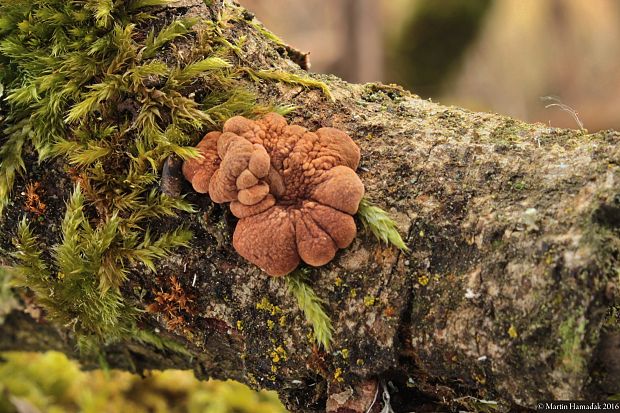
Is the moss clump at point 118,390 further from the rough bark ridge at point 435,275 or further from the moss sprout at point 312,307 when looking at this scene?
the moss sprout at point 312,307

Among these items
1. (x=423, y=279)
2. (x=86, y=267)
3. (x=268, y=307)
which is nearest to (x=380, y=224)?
(x=423, y=279)

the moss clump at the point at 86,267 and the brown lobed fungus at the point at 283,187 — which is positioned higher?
the brown lobed fungus at the point at 283,187

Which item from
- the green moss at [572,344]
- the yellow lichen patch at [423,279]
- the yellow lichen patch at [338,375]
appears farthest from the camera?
the yellow lichen patch at [338,375]

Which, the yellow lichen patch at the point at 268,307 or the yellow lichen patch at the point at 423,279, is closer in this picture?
the yellow lichen patch at the point at 423,279

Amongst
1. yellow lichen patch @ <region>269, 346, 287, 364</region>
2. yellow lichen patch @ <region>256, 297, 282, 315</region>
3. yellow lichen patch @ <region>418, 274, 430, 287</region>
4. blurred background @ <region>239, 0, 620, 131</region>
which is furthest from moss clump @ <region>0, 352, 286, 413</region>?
blurred background @ <region>239, 0, 620, 131</region>

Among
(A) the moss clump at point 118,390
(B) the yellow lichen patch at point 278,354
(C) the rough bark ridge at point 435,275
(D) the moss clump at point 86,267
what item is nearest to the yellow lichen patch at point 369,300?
(C) the rough bark ridge at point 435,275

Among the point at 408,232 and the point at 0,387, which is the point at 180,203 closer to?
the point at 408,232

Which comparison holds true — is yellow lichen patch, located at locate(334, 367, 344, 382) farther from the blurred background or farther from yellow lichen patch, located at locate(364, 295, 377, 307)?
the blurred background
